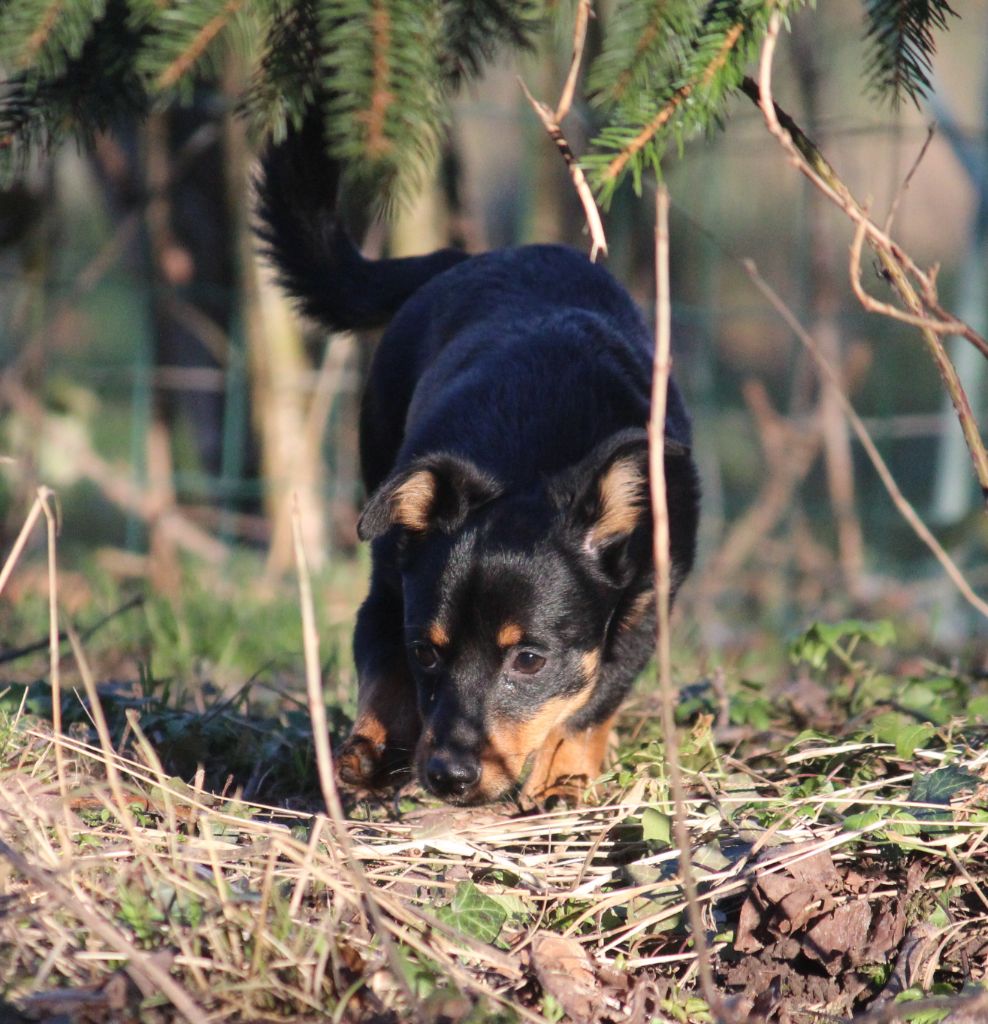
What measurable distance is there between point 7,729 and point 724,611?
17.5 ft

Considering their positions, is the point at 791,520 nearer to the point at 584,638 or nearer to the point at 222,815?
the point at 584,638

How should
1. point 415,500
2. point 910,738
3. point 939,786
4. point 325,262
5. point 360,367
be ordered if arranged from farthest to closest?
point 360,367 < point 325,262 < point 415,500 < point 910,738 < point 939,786

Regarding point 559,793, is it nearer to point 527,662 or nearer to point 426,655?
point 527,662

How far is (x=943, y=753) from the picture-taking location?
2912 mm

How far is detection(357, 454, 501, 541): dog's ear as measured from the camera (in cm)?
312

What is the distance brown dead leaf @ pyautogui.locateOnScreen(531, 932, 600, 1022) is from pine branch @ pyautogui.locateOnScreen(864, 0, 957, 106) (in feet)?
A: 5.53

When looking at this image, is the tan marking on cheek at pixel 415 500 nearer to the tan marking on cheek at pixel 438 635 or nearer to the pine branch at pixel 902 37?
the tan marking on cheek at pixel 438 635

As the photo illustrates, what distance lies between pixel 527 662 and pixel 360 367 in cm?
502

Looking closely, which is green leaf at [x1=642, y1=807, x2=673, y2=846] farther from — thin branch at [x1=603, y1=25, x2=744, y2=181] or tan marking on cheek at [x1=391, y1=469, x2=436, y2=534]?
thin branch at [x1=603, y1=25, x2=744, y2=181]

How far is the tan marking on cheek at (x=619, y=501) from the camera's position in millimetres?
3287

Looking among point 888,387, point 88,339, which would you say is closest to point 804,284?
point 888,387

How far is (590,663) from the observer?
3.50 metres

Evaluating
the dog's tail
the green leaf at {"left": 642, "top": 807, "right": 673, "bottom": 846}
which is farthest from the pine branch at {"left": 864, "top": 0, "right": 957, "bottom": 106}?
the dog's tail

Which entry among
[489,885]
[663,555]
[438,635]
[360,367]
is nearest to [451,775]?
[438,635]
